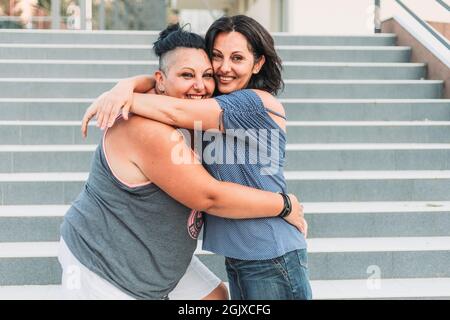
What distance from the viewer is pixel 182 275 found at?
5.64 feet

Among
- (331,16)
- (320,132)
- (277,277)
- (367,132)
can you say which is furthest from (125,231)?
(331,16)

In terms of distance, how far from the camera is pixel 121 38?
5.91 meters

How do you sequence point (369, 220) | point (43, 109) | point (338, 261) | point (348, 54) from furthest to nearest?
point (348, 54)
point (43, 109)
point (369, 220)
point (338, 261)

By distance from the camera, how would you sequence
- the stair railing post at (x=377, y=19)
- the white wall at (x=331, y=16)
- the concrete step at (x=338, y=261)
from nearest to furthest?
the concrete step at (x=338, y=261) → the stair railing post at (x=377, y=19) → the white wall at (x=331, y=16)

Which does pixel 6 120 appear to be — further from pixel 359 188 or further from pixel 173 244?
pixel 173 244

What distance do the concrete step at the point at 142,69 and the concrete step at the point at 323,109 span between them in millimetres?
635

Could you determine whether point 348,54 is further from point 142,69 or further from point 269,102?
point 269,102

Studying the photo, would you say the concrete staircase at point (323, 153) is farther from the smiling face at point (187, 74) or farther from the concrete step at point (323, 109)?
the smiling face at point (187, 74)

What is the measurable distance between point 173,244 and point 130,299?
215 mm

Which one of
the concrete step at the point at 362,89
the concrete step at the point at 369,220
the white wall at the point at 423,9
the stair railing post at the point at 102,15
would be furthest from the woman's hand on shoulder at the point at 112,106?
the stair railing post at the point at 102,15

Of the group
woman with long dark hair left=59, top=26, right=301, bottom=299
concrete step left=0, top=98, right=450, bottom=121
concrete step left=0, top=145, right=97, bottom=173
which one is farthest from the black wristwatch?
concrete step left=0, top=98, right=450, bottom=121

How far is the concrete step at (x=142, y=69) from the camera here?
16.8ft

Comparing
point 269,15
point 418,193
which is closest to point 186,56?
point 418,193

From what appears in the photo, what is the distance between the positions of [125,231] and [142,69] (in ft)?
12.6
